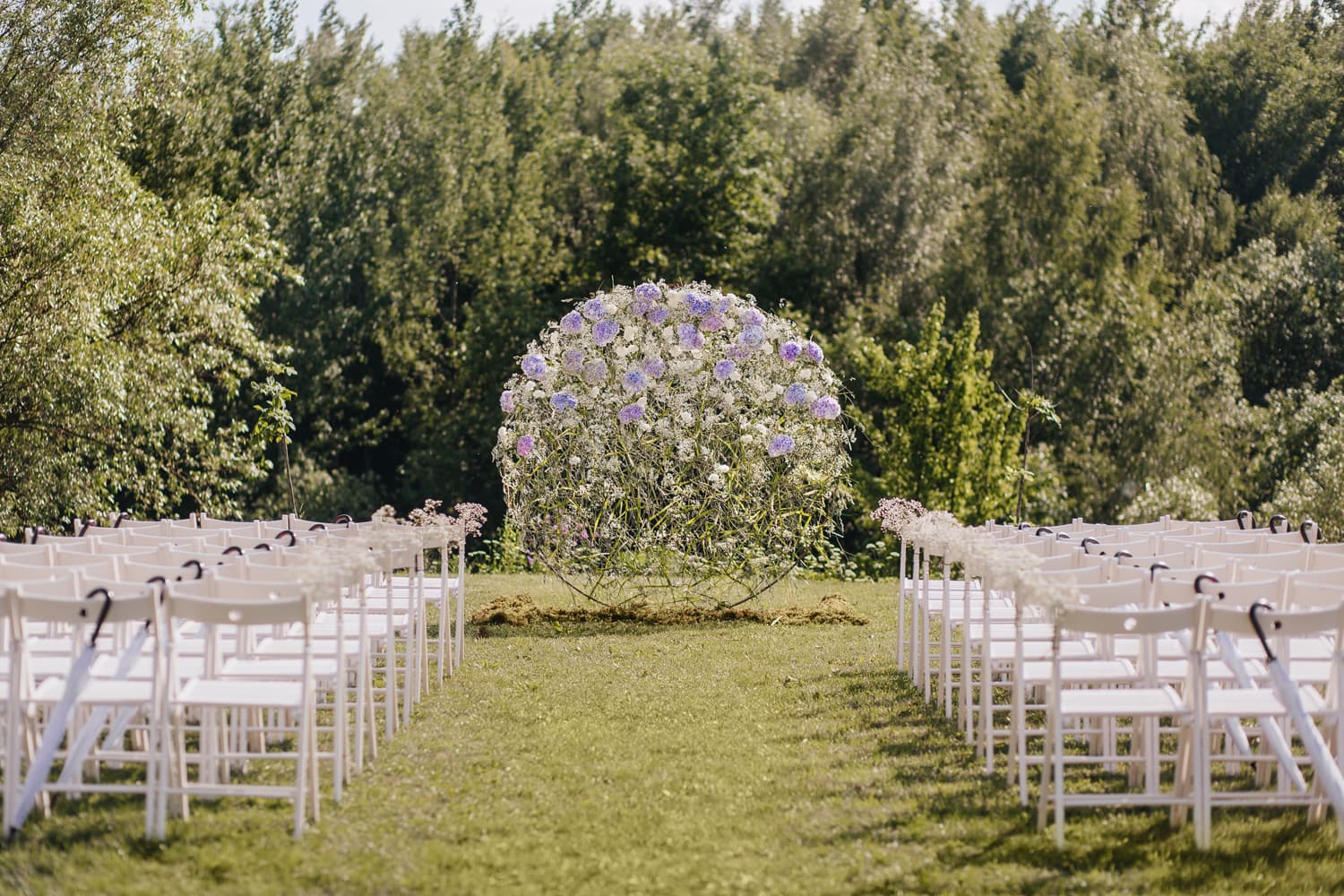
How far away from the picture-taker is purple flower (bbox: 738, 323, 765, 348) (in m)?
10.7

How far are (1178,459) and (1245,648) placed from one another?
15.8 metres

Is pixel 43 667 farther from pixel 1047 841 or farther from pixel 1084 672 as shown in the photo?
pixel 1084 672

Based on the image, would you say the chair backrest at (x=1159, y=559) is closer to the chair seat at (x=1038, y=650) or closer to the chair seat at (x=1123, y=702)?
the chair seat at (x=1038, y=650)

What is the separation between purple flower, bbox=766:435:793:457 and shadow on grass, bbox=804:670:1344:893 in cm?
426

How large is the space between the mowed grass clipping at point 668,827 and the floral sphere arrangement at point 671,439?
124 inches

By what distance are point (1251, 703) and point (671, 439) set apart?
6.15 metres

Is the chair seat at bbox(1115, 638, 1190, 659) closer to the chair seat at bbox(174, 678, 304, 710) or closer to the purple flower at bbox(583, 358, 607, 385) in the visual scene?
the chair seat at bbox(174, 678, 304, 710)

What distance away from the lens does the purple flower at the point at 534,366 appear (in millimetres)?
10625

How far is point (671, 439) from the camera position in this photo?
35.7 feet

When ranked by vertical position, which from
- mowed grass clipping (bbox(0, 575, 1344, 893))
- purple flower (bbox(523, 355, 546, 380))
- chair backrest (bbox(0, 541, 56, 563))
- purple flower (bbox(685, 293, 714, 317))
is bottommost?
mowed grass clipping (bbox(0, 575, 1344, 893))

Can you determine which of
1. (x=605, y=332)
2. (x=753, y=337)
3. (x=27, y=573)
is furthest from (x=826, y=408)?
(x=27, y=573)

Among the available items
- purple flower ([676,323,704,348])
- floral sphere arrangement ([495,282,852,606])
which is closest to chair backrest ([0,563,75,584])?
floral sphere arrangement ([495,282,852,606])

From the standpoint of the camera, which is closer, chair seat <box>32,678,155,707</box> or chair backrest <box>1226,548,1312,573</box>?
chair seat <box>32,678,155,707</box>

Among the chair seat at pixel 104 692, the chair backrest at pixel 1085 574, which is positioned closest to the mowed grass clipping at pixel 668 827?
the chair seat at pixel 104 692
